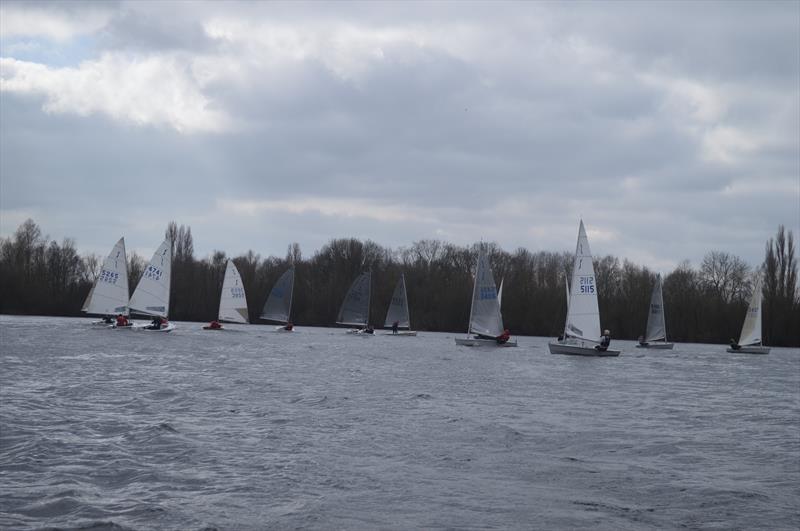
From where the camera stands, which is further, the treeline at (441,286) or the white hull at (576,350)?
the treeline at (441,286)

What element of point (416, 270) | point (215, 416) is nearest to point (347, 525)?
point (215, 416)

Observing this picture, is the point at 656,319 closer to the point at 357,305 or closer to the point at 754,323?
the point at 754,323

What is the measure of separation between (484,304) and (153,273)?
69.0 ft

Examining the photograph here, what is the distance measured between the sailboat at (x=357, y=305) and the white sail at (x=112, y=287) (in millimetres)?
19761

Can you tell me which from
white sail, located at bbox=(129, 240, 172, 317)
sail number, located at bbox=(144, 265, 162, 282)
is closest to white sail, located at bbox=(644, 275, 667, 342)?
white sail, located at bbox=(129, 240, 172, 317)

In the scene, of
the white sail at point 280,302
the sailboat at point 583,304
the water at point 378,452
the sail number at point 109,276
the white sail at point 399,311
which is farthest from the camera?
the white sail at point 399,311

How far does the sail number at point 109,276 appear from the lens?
54.2m

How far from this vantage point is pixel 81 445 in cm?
1369

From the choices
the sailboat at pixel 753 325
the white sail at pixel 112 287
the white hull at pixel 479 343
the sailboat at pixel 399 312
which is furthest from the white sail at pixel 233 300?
the sailboat at pixel 753 325

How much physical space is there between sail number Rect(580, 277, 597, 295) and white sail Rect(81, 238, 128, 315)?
28391 millimetres

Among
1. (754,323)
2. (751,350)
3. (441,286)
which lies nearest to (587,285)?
(751,350)

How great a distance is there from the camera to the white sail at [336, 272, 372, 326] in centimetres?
6981

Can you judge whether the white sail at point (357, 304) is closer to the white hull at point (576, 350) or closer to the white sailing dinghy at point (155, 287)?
the white sailing dinghy at point (155, 287)

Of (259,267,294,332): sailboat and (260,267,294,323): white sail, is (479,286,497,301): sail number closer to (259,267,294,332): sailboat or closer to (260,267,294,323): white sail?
(259,267,294,332): sailboat
